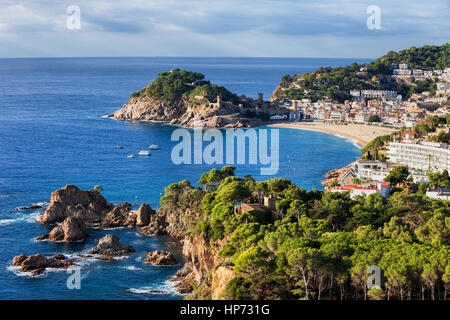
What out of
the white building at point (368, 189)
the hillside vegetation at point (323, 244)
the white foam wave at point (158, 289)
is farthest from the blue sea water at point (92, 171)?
the white building at point (368, 189)

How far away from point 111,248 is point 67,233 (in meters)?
3.77

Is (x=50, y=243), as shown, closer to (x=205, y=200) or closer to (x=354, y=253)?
(x=205, y=200)

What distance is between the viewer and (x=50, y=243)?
32.8 meters

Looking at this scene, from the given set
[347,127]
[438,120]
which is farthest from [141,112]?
[438,120]

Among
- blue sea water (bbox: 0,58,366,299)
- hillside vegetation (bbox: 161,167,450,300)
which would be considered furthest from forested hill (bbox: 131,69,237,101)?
hillside vegetation (bbox: 161,167,450,300)

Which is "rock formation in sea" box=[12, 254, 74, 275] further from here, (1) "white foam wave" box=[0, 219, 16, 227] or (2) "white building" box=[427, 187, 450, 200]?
(2) "white building" box=[427, 187, 450, 200]

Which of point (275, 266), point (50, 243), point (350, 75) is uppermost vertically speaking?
point (350, 75)

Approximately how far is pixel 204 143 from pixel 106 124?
74.4 ft

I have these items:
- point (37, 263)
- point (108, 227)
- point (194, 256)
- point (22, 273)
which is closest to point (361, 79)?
point (108, 227)

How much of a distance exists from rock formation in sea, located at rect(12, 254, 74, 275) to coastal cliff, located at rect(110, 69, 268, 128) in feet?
184

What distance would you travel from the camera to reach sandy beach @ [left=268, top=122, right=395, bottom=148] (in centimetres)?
7450

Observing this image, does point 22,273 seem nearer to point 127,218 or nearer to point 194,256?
point 194,256

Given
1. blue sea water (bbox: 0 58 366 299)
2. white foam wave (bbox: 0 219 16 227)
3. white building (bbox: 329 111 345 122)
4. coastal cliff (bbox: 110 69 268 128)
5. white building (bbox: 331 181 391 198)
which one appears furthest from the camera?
white building (bbox: 329 111 345 122)

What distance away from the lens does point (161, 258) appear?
98.0ft
